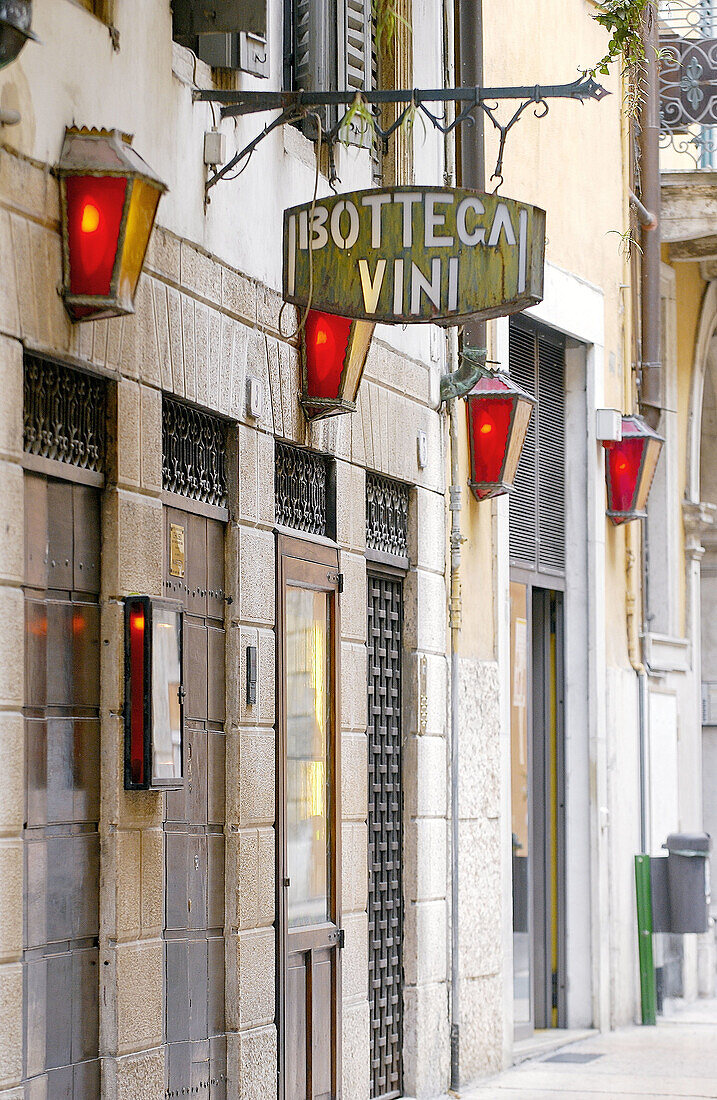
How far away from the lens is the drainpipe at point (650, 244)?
557 inches

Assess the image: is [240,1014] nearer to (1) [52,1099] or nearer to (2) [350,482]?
(1) [52,1099]

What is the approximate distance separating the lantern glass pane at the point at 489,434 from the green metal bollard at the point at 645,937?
3.85 meters

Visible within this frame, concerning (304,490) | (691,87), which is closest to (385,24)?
(304,490)

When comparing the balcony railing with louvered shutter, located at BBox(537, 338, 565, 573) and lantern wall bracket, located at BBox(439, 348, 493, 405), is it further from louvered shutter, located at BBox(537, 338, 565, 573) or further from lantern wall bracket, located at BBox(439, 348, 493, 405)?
lantern wall bracket, located at BBox(439, 348, 493, 405)

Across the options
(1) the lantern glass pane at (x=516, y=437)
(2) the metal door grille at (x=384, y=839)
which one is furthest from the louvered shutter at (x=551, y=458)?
(2) the metal door grille at (x=384, y=839)

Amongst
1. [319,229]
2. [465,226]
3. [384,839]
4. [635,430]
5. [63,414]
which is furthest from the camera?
[635,430]

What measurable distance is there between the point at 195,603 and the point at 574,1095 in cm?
425

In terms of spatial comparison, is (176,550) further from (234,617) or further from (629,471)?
(629,471)

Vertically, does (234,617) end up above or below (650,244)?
below

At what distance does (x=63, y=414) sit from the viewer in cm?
639

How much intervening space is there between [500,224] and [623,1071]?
6.08 metres

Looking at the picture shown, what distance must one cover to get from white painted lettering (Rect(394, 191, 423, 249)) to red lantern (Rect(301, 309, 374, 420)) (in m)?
1.59

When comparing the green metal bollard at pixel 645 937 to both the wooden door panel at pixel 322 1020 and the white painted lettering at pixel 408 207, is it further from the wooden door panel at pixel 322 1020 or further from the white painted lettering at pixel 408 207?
the white painted lettering at pixel 408 207

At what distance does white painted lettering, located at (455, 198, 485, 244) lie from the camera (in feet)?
22.5
